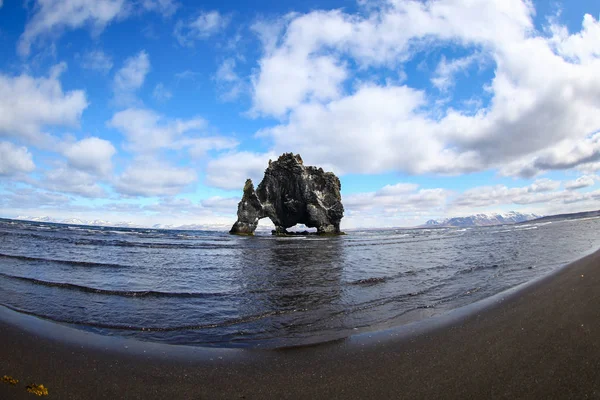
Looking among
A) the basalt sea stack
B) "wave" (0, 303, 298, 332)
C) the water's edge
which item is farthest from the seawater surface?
the basalt sea stack

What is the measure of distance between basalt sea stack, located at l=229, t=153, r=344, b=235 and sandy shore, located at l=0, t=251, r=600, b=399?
59.3 m

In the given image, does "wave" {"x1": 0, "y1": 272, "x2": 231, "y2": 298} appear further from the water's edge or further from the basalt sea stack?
the basalt sea stack

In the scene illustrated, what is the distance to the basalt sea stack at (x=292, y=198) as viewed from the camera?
65688mm

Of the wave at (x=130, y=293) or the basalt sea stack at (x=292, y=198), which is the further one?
the basalt sea stack at (x=292, y=198)

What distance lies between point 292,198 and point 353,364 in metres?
62.4

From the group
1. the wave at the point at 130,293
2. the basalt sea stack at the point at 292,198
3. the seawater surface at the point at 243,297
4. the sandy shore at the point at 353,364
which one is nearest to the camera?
the sandy shore at the point at 353,364

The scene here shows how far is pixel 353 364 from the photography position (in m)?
4.83

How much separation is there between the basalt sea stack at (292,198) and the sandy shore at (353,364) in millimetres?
59299

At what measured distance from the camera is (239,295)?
35.6 ft

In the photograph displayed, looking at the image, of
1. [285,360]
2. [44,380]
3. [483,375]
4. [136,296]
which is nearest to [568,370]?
[483,375]

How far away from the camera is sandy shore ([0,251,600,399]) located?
3.86m

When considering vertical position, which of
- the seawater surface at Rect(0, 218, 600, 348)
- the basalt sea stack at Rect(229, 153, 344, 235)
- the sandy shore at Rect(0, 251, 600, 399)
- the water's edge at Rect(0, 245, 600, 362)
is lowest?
the seawater surface at Rect(0, 218, 600, 348)

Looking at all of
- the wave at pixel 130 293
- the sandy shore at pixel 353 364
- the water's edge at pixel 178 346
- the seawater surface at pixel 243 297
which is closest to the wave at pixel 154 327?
the seawater surface at pixel 243 297

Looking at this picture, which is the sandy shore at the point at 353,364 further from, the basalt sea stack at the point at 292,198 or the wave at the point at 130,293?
the basalt sea stack at the point at 292,198
